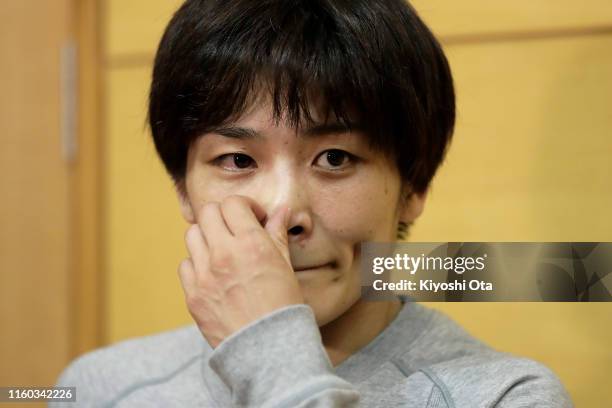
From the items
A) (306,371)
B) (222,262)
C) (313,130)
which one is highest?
(313,130)

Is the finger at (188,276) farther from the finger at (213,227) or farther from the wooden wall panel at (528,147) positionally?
the wooden wall panel at (528,147)

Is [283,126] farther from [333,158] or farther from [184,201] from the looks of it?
[184,201]

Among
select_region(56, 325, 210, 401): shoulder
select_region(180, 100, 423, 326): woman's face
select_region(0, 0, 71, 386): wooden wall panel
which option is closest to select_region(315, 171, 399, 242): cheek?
select_region(180, 100, 423, 326): woman's face

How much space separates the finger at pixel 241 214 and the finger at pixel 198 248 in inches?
1.1

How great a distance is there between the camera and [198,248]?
2.09ft

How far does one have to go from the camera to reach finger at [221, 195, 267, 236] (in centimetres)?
62

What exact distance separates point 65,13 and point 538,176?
0.70 meters

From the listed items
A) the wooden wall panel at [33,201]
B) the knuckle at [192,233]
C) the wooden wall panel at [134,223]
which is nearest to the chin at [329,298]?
the knuckle at [192,233]

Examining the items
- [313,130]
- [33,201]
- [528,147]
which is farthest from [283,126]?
[33,201]

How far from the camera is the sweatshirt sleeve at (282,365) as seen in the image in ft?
1.76

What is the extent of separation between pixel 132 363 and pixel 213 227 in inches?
12.5

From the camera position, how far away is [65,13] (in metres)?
1.05

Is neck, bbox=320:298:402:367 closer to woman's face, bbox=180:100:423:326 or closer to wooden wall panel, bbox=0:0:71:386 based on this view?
woman's face, bbox=180:100:423:326

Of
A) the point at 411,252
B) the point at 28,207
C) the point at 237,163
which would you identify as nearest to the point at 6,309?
the point at 28,207
